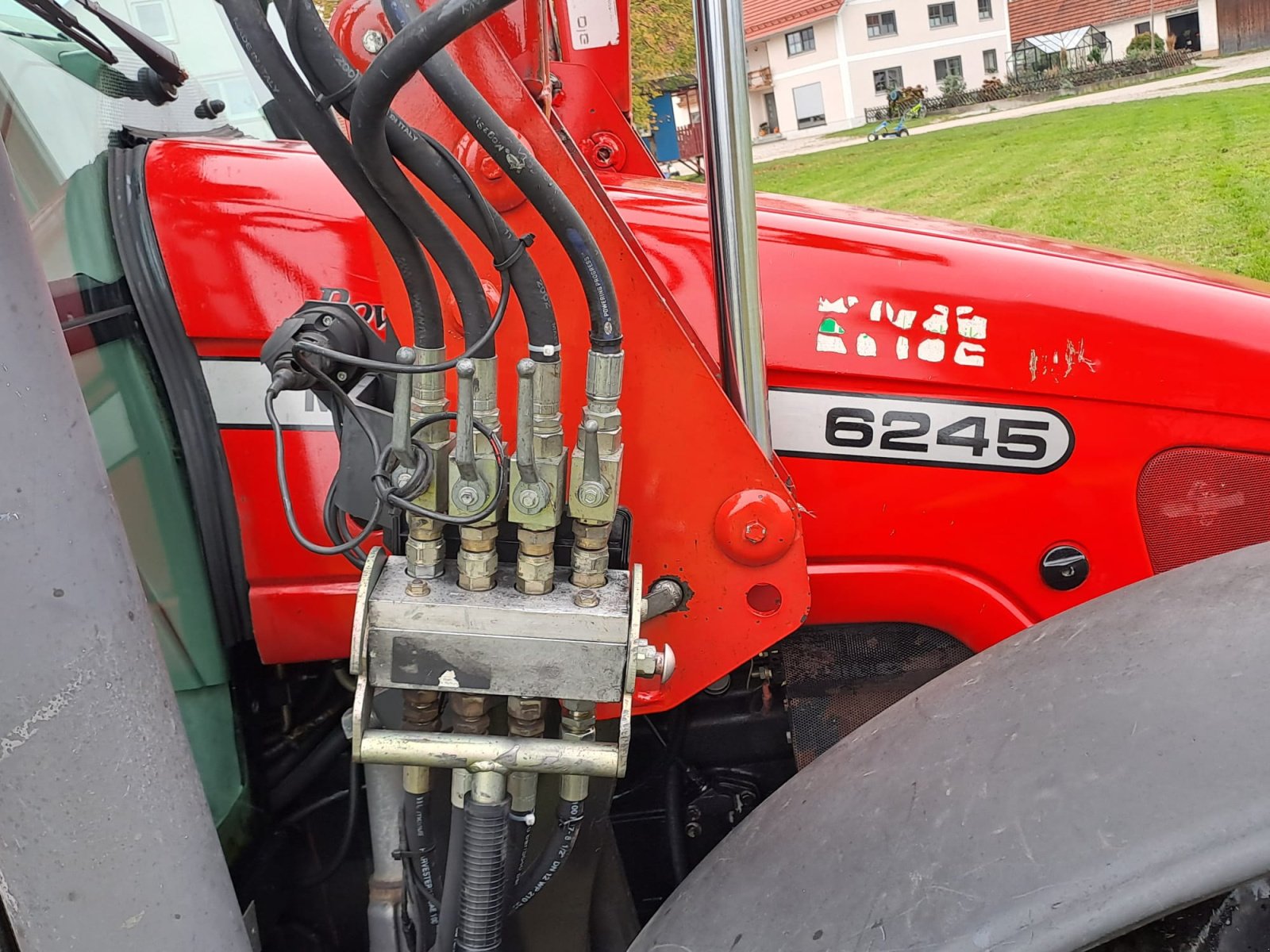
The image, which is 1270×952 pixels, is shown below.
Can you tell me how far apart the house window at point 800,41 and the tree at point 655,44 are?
2257 cm

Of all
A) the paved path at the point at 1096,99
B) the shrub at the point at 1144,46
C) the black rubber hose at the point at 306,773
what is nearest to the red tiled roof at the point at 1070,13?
the shrub at the point at 1144,46

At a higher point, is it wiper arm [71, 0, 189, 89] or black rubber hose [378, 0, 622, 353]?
wiper arm [71, 0, 189, 89]

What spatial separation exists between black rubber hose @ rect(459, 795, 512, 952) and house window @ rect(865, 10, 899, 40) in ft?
112

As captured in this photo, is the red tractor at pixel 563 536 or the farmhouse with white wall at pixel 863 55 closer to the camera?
the red tractor at pixel 563 536

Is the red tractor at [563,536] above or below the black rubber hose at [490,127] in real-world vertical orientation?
below

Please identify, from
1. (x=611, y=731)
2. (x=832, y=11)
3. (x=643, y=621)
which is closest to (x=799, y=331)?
(x=643, y=621)

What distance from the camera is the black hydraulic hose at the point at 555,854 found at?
1095 mm

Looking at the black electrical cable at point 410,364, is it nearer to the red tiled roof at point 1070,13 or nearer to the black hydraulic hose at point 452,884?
the black hydraulic hose at point 452,884

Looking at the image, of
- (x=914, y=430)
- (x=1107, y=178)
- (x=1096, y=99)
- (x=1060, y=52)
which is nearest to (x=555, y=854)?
(x=914, y=430)

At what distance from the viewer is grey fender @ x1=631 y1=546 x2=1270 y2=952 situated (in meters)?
0.72

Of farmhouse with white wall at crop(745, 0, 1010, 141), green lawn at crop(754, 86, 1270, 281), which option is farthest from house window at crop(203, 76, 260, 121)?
farmhouse with white wall at crop(745, 0, 1010, 141)

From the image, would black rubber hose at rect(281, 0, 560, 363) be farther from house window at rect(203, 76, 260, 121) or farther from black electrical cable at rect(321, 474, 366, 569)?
house window at rect(203, 76, 260, 121)

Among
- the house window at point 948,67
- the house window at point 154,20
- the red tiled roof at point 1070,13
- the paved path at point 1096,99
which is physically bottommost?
the house window at point 154,20

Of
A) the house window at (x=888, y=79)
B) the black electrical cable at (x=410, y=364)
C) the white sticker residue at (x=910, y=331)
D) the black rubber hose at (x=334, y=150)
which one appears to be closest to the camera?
the black rubber hose at (x=334, y=150)
